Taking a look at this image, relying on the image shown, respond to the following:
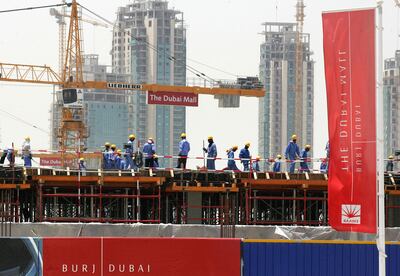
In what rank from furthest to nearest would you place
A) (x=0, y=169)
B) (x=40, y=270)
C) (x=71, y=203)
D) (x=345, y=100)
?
(x=71, y=203)
(x=0, y=169)
(x=40, y=270)
(x=345, y=100)

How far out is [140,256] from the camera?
33.5m

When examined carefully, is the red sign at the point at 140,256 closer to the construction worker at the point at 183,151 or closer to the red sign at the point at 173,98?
the construction worker at the point at 183,151

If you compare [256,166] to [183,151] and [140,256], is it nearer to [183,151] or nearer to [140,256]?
[183,151]

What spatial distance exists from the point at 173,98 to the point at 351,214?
83.0m

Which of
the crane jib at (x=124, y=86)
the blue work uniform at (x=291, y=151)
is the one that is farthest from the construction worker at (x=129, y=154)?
the crane jib at (x=124, y=86)

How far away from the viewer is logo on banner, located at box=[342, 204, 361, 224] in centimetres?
2536

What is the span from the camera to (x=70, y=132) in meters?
124

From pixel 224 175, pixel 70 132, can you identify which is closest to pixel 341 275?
pixel 224 175

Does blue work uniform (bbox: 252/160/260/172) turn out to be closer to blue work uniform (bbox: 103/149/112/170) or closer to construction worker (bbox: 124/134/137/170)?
construction worker (bbox: 124/134/137/170)

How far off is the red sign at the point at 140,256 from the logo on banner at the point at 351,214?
826 cm

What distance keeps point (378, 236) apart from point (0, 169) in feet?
71.1

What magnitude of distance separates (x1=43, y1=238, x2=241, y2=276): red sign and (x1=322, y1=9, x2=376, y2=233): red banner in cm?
842

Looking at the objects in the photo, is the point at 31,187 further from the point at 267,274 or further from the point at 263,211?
the point at 267,274

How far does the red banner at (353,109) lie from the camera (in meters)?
25.2
